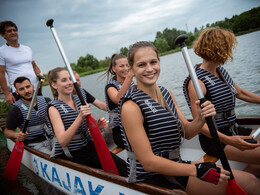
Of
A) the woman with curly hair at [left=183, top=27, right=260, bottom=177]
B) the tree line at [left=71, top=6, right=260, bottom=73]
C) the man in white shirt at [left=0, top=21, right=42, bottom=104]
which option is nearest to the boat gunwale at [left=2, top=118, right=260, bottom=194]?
the woman with curly hair at [left=183, top=27, right=260, bottom=177]

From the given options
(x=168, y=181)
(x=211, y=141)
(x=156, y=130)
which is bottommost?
(x=211, y=141)

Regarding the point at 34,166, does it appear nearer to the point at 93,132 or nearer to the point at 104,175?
the point at 93,132

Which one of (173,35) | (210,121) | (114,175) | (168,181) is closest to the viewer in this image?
(210,121)

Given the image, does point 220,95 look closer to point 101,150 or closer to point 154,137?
point 154,137

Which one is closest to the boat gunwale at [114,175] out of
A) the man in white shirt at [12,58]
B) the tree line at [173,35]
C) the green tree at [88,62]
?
the man in white shirt at [12,58]

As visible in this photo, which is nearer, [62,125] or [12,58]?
[62,125]

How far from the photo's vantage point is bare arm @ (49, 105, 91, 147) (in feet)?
7.84

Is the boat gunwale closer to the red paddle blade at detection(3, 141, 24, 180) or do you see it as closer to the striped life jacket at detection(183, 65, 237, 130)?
the red paddle blade at detection(3, 141, 24, 180)

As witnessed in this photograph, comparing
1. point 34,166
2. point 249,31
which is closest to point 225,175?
point 34,166

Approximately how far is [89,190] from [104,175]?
0.53 meters

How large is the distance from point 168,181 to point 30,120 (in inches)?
116

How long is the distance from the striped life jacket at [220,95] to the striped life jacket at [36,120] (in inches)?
105

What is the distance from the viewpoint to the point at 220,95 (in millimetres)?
2244

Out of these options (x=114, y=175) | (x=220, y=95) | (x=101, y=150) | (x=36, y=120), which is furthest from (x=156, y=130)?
(x=36, y=120)
